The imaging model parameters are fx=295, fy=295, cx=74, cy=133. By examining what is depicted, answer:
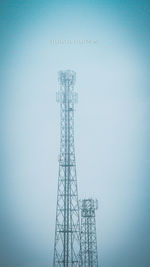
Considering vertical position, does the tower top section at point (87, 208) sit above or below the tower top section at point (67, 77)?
below

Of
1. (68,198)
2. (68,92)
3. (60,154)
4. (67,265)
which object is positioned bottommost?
(67,265)

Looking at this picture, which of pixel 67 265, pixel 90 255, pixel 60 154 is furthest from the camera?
pixel 90 255

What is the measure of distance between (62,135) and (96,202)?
25.1ft

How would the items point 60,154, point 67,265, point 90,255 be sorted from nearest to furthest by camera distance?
point 67,265, point 60,154, point 90,255

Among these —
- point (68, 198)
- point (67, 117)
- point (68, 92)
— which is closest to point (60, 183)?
point (68, 198)

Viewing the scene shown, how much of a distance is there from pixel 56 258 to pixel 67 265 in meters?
0.91

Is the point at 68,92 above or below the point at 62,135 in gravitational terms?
above

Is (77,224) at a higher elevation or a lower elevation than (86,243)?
higher

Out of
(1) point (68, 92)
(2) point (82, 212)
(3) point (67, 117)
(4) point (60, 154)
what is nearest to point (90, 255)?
(2) point (82, 212)

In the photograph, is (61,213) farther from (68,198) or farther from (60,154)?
(60,154)

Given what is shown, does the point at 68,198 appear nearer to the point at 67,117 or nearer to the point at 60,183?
the point at 60,183

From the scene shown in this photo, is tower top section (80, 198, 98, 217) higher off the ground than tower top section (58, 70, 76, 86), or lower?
lower

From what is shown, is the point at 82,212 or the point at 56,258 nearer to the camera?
the point at 56,258

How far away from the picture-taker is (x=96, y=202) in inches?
1022
